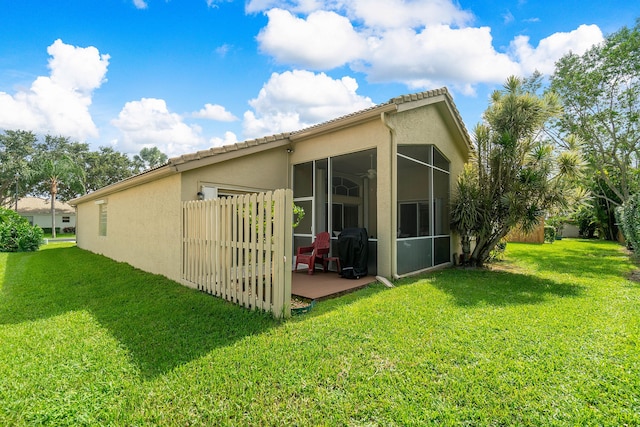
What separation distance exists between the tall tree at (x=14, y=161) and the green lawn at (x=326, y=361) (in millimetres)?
36981

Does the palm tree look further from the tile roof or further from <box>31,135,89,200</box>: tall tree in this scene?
the tile roof

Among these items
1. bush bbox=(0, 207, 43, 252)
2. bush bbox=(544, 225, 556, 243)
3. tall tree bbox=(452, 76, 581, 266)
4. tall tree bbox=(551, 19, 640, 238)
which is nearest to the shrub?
tall tree bbox=(452, 76, 581, 266)

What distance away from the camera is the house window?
13.5m

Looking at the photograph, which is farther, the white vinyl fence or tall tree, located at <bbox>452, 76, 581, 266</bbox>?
tall tree, located at <bbox>452, 76, 581, 266</bbox>

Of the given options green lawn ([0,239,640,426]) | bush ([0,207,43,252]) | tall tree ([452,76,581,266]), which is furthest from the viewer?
bush ([0,207,43,252])

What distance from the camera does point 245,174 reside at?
27.7 feet

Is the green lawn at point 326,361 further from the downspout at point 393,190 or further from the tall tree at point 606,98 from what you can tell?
the tall tree at point 606,98

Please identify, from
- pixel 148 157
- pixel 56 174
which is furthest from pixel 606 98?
pixel 148 157

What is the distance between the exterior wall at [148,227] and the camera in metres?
7.42

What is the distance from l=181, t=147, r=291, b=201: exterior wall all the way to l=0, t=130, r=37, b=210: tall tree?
35808mm

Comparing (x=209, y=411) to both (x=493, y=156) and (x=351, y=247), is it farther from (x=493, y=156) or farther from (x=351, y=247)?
(x=493, y=156)

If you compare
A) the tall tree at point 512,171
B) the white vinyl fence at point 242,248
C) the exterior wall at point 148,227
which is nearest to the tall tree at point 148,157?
the exterior wall at point 148,227

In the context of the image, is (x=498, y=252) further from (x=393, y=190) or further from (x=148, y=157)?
(x=148, y=157)

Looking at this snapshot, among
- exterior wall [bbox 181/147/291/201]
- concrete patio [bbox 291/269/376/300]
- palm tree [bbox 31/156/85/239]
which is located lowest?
concrete patio [bbox 291/269/376/300]
